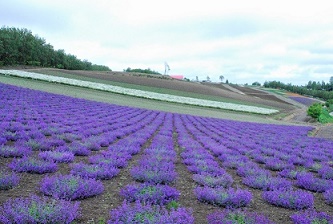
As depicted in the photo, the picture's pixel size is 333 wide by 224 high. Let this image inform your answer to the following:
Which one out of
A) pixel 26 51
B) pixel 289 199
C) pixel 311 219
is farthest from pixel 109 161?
pixel 26 51

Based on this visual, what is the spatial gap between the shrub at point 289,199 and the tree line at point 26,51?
296 ft

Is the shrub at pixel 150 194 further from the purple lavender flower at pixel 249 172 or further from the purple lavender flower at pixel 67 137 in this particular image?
the purple lavender flower at pixel 67 137

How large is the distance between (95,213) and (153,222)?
1324 millimetres

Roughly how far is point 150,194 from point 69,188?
66.7 inches

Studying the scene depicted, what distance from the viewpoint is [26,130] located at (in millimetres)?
12688

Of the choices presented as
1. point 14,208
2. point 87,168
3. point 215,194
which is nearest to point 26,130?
point 87,168

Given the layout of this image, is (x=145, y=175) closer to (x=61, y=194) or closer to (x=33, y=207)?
(x=61, y=194)

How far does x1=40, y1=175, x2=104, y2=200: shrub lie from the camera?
5953 mm

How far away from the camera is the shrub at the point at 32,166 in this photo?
740 centimetres

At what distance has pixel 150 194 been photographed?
637cm

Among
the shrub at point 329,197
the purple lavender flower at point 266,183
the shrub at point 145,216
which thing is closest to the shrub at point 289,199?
the shrub at point 329,197

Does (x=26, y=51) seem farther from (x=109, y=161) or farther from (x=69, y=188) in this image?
(x=69, y=188)

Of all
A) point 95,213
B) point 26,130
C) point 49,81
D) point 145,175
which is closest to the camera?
point 95,213

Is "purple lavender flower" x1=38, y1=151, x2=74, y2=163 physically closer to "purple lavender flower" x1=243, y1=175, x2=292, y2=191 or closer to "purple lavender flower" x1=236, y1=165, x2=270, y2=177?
"purple lavender flower" x1=243, y1=175, x2=292, y2=191
